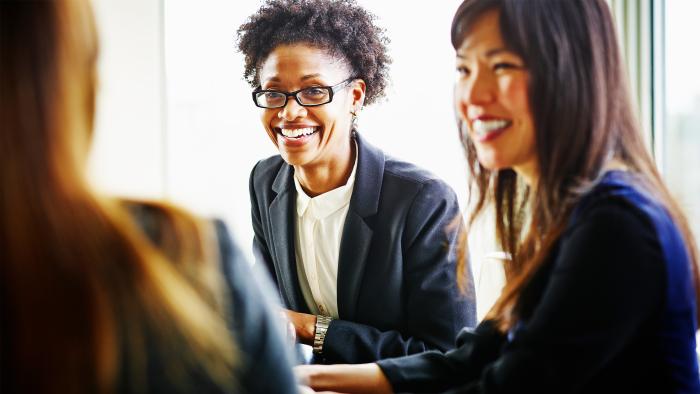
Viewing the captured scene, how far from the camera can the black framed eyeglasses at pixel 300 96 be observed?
156 centimetres

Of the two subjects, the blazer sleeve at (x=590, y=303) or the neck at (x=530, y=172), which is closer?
the blazer sleeve at (x=590, y=303)

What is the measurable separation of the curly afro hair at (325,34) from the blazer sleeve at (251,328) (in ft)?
3.56

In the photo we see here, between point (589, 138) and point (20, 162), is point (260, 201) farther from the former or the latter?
point (20, 162)

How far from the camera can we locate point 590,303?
2.54ft

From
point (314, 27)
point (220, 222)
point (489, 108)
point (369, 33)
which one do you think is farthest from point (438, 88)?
point (220, 222)

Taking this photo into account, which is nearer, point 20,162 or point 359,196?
point 20,162

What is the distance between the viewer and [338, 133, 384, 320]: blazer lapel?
59.7 inches

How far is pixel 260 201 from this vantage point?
5.70ft

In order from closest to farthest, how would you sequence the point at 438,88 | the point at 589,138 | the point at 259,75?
1. the point at 589,138
2. the point at 259,75
3. the point at 438,88

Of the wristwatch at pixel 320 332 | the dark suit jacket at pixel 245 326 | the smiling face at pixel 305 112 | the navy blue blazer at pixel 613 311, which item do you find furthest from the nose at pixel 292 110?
the dark suit jacket at pixel 245 326

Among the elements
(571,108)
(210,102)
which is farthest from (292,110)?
(571,108)

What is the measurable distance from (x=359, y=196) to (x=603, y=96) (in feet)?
2.40

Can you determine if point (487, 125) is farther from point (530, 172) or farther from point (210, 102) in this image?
point (210, 102)

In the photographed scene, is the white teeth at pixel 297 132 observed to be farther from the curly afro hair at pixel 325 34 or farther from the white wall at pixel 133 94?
the white wall at pixel 133 94
